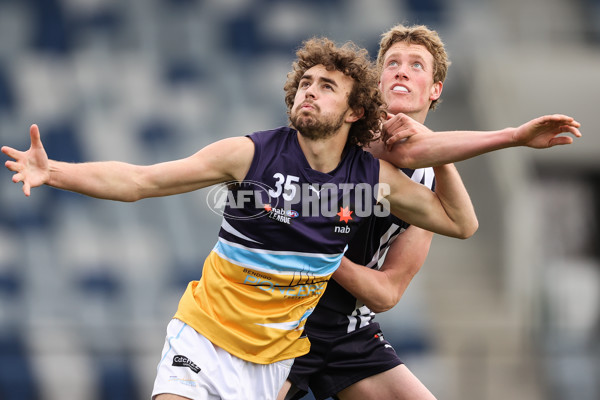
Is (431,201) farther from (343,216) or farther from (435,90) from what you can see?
(435,90)

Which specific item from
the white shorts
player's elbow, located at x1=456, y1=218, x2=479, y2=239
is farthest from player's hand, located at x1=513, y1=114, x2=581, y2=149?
the white shorts

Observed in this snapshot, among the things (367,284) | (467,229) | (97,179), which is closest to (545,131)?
(467,229)

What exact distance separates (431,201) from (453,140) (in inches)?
13.4

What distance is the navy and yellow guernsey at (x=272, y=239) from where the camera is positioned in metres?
4.16

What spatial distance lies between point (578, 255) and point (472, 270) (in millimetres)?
3763

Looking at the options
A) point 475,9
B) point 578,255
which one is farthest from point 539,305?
point 475,9

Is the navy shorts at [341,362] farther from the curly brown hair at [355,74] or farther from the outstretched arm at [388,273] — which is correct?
the curly brown hair at [355,74]

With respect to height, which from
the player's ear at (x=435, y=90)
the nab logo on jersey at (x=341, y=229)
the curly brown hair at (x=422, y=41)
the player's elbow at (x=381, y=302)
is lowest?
the player's elbow at (x=381, y=302)

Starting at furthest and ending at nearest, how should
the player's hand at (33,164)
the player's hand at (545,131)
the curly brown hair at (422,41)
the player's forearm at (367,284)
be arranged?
the curly brown hair at (422,41)
the player's forearm at (367,284)
the player's hand at (545,131)
the player's hand at (33,164)

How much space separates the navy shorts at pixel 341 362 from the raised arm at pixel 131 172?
1.24 metres

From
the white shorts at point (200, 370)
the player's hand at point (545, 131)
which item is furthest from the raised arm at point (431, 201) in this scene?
the white shorts at point (200, 370)

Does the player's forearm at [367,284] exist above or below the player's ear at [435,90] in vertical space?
below

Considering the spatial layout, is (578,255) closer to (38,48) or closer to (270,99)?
(270,99)

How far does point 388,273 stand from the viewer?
16.2 ft
